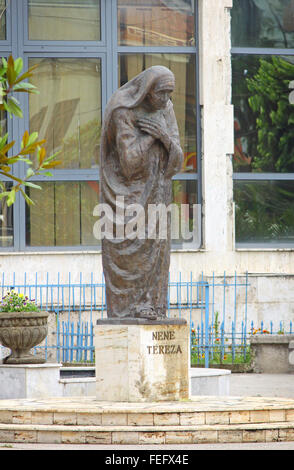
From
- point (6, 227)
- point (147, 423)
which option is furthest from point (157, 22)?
point (147, 423)

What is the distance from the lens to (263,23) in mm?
19547

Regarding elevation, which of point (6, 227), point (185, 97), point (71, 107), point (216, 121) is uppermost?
point (185, 97)

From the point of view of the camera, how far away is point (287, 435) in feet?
29.1

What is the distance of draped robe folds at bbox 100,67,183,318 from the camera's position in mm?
10445

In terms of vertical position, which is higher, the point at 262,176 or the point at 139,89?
the point at 139,89

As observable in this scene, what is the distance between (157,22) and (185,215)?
147 inches

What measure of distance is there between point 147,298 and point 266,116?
32.1 feet

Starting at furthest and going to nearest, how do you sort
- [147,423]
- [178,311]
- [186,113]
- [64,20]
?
1. [186,113]
2. [64,20]
3. [178,311]
4. [147,423]

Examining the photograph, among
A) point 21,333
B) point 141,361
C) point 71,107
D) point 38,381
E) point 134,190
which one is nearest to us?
point 141,361

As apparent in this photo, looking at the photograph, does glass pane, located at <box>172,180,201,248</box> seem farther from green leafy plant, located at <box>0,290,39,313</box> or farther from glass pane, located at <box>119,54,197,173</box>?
green leafy plant, located at <box>0,290,39,313</box>

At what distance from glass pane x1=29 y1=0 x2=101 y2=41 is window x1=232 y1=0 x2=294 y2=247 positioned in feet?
8.85

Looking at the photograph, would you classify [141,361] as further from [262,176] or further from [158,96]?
[262,176]

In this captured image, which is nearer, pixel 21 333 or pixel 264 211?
pixel 21 333

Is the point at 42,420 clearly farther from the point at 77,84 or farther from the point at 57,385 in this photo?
the point at 77,84
